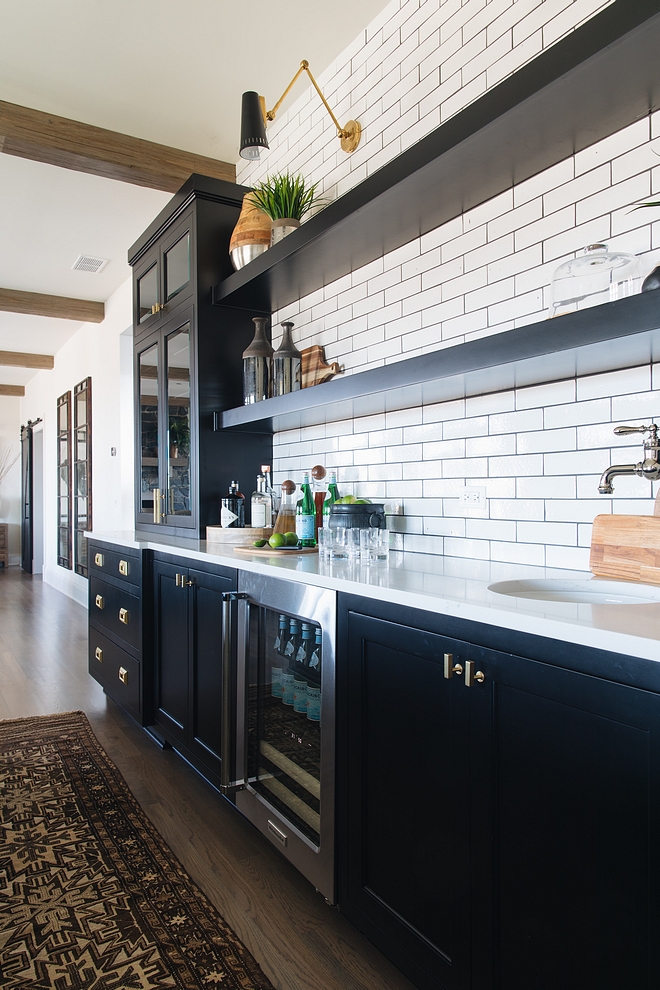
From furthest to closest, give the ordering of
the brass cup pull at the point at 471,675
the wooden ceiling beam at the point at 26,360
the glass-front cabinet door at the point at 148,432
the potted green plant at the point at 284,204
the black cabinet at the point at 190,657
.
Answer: the wooden ceiling beam at the point at 26,360 < the glass-front cabinet door at the point at 148,432 < the potted green plant at the point at 284,204 < the black cabinet at the point at 190,657 < the brass cup pull at the point at 471,675

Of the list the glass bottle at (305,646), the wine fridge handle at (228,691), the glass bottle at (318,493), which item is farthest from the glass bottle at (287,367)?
the glass bottle at (305,646)

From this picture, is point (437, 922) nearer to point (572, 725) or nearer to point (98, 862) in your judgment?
point (572, 725)

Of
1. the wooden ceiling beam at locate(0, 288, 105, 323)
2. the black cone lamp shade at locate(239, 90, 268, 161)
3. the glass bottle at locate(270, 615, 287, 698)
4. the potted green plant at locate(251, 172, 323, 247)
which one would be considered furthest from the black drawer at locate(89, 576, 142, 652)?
the wooden ceiling beam at locate(0, 288, 105, 323)

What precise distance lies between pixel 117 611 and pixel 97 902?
5.33ft

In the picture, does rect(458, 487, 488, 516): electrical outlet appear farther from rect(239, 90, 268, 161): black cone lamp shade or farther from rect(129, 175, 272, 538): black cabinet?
rect(129, 175, 272, 538): black cabinet

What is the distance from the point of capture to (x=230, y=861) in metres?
1.89

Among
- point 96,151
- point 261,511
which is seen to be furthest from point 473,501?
point 96,151

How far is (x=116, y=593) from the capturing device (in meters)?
3.20

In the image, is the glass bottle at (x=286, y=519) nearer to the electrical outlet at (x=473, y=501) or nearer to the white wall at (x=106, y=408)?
the electrical outlet at (x=473, y=501)

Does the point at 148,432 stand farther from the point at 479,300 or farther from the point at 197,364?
the point at 479,300

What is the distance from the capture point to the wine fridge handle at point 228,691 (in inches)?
78.2

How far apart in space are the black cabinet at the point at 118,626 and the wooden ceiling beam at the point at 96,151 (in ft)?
6.69

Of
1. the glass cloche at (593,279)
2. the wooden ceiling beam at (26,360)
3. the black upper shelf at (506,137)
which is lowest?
the glass cloche at (593,279)

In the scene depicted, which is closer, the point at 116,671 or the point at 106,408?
the point at 116,671
